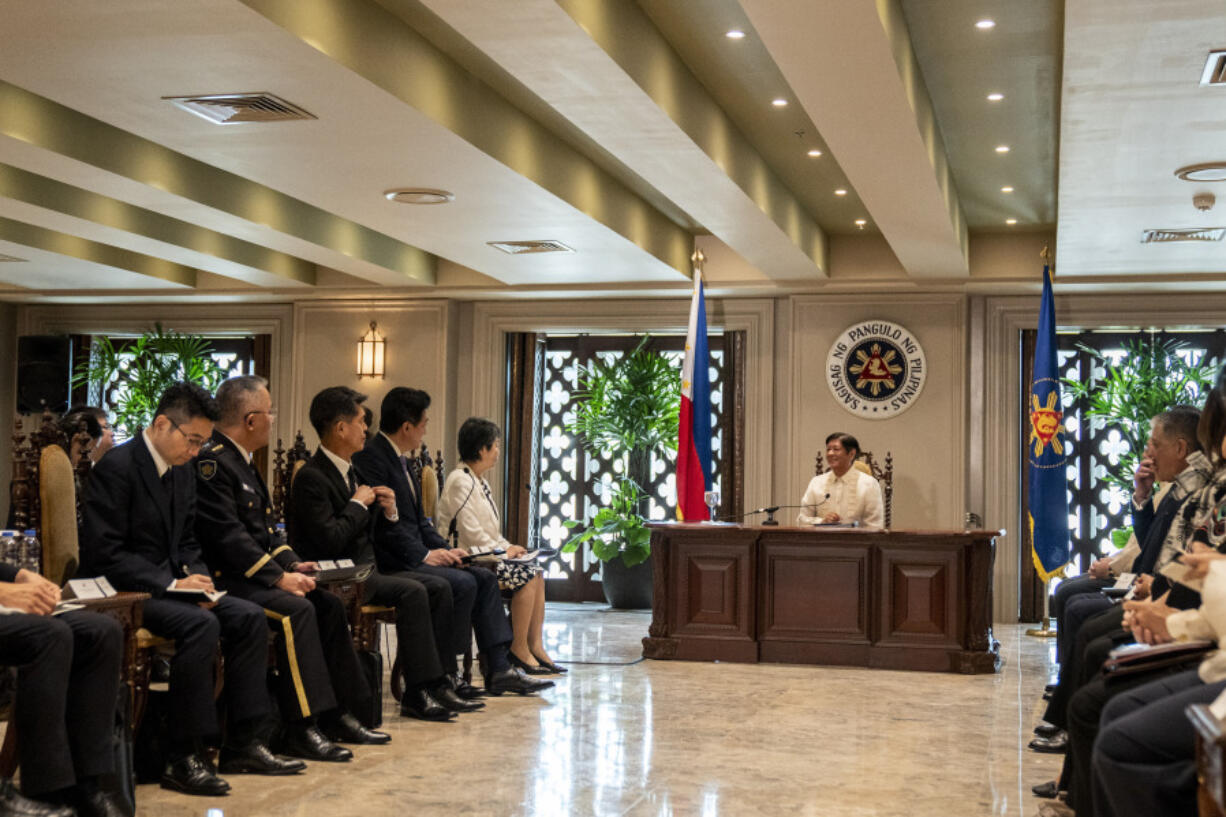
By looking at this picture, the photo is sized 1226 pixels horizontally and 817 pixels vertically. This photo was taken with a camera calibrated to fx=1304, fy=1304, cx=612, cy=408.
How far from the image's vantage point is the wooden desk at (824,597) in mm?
7555

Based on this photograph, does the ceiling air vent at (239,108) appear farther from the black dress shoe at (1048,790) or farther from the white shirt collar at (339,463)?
the black dress shoe at (1048,790)

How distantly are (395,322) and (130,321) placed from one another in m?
2.76

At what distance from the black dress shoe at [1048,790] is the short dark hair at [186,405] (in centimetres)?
311

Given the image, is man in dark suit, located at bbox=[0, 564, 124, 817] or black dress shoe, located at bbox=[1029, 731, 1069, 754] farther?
black dress shoe, located at bbox=[1029, 731, 1069, 754]

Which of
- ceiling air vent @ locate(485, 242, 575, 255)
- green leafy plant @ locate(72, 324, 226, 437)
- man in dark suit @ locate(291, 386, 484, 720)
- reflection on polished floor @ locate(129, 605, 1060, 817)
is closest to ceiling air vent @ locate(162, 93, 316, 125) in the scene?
man in dark suit @ locate(291, 386, 484, 720)

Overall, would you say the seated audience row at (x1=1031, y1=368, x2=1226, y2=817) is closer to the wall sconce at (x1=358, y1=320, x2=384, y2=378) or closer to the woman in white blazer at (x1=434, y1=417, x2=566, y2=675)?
the woman in white blazer at (x1=434, y1=417, x2=566, y2=675)

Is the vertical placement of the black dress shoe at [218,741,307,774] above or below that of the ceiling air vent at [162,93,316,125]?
below

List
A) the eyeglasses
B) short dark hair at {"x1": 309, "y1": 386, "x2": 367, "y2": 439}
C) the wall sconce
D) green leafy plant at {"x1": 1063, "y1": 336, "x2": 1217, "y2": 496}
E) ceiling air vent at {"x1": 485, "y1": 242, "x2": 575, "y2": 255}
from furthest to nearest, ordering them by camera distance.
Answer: the wall sconce < green leafy plant at {"x1": 1063, "y1": 336, "x2": 1217, "y2": 496} < ceiling air vent at {"x1": 485, "y1": 242, "x2": 575, "y2": 255} < short dark hair at {"x1": 309, "y1": 386, "x2": 367, "y2": 439} < the eyeglasses

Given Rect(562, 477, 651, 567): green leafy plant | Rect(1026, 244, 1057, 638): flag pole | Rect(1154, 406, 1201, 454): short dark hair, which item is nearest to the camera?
Rect(1154, 406, 1201, 454): short dark hair

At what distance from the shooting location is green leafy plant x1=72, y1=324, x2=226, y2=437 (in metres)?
11.9

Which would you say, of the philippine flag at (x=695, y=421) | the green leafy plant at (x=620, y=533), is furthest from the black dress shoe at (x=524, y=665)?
the green leafy plant at (x=620, y=533)

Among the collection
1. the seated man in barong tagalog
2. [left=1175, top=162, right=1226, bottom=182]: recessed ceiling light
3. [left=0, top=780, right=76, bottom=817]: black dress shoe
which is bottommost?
[left=0, top=780, right=76, bottom=817]: black dress shoe

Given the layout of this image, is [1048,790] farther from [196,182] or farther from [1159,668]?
[196,182]

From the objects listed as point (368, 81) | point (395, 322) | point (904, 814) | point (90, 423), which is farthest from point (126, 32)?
point (395, 322)
